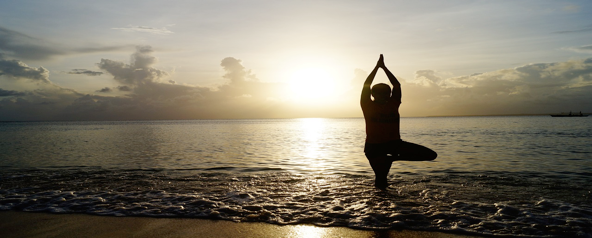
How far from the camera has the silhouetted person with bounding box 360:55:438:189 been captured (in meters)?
8.19

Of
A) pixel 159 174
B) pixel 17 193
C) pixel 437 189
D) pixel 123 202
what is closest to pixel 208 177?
pixel 159 174

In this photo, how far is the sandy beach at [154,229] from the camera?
18.8ft

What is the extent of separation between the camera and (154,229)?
6.07 meters

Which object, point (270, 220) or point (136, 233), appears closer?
point (136, 233)

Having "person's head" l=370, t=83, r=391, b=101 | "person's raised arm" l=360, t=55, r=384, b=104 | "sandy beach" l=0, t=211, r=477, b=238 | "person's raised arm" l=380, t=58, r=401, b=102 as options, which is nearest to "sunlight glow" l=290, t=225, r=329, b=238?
"sandy beach" l=0, t=211, r=477, b=238

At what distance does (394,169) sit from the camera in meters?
14.1

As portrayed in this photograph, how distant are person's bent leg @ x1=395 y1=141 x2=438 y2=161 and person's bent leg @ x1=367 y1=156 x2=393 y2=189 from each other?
0.47 m

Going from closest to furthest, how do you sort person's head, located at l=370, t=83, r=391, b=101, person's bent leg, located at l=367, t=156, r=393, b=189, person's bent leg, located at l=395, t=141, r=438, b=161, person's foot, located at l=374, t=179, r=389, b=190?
person's bent leg, located at l=395, t=141, r=438, b=161, person's head, located at l=370, t=83, r=391, b=101, person's bent leg, located at l=367, t=156, r=393, b=189, person's foot, located at l=374, t=179, r=389, b=190

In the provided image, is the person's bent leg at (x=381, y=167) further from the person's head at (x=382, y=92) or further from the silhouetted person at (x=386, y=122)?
the person's head at (x=382, y=92)

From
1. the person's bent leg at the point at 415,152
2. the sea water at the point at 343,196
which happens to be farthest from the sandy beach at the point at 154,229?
the person's bent leg at the point at 415,152

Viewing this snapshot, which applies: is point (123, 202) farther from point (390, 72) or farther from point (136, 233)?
point (390, 72)

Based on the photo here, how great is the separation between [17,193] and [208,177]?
19.0 feet

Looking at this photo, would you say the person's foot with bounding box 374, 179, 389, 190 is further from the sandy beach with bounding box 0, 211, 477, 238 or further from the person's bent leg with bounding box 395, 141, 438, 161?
the sandy beach with bounding box 0, 211, 477, 238

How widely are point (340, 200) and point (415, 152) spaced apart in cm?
228
